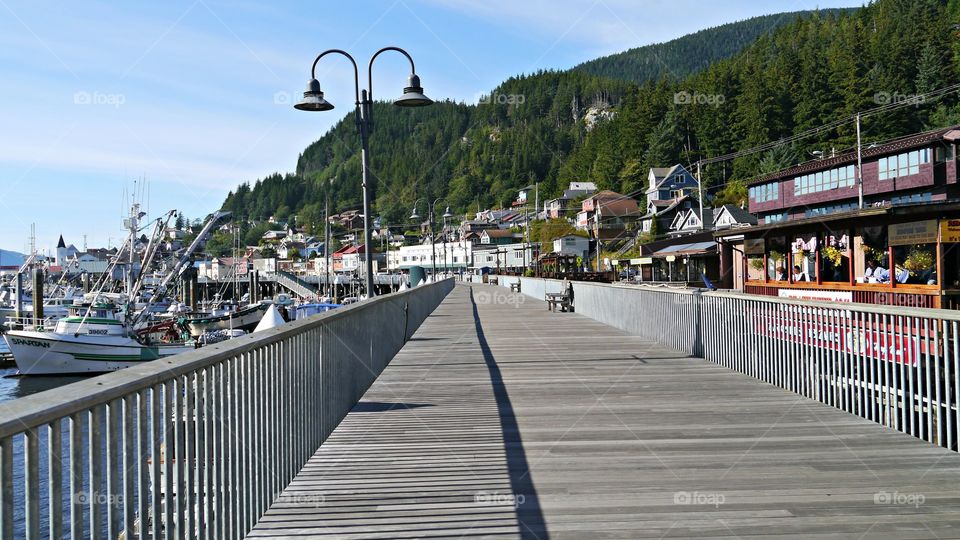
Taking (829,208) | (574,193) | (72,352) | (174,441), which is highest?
(574,193)

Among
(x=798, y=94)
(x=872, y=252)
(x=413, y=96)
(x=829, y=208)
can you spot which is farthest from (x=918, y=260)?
(x=798, y=94)

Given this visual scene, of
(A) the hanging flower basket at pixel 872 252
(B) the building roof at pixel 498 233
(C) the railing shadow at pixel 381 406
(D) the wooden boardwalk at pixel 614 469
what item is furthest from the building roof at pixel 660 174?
(C) the railing shadow at pixel 381 406

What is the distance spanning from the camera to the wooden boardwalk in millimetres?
4727

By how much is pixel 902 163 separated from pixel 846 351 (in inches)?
1933

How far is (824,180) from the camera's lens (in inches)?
2222

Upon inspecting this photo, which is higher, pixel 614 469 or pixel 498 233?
pixel 498 233

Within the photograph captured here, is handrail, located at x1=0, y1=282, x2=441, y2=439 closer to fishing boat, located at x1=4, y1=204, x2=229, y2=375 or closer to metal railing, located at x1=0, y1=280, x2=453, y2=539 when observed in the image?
metal railing, located at x1=0, y1=280, x2=453, y2=539

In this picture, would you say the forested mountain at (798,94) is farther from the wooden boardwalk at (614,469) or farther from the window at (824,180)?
the wooden boardwalk at (614,469)

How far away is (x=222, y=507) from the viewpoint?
401cm

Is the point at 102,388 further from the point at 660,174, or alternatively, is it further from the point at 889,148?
the point at 660,174

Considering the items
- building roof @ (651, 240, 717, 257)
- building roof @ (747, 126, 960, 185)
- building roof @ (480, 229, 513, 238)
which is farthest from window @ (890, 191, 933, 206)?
building roof @ (480, 229, 513, 238)

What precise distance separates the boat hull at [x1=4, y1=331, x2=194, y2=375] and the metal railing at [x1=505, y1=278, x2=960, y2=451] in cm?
3441

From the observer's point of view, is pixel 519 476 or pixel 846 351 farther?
pixel 846 351

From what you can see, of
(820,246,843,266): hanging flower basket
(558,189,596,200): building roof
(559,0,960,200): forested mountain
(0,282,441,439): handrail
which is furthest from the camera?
(558,189,596,200): building roof
